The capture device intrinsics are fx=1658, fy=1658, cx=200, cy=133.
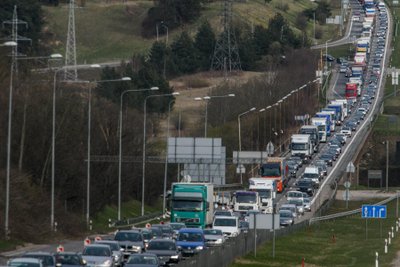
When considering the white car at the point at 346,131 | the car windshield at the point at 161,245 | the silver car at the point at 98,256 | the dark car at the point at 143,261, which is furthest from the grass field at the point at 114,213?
the white car at the point at 346,131

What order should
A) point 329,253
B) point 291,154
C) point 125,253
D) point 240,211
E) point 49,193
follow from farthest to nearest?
point 291,154 < point 240,211 < point 49,193 < point 329,253 < point 125,253

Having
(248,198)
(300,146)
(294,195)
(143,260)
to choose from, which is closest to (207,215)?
(248,198)

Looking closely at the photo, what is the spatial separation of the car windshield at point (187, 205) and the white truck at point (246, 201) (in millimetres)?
18073

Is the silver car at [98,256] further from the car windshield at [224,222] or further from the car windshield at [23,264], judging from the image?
the car windshield at [224,222]

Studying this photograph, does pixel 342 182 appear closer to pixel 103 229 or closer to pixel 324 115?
pixel 324 115

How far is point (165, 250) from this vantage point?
66312mm

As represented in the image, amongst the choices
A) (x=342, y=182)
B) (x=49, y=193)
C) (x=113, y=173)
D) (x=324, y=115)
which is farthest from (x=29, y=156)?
(x=324, y=115)

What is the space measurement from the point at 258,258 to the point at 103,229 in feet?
75.3

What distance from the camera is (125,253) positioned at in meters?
68.1

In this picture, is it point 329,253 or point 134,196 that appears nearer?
point 329,253

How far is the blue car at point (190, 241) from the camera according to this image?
70000mm

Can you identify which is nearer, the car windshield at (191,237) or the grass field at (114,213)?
the car windshield at (191,237)

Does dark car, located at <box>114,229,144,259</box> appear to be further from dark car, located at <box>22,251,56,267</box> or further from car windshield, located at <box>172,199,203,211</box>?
car windshield, located at <box>172,199,203,211</box>

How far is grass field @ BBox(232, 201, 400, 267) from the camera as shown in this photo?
2894 inches
